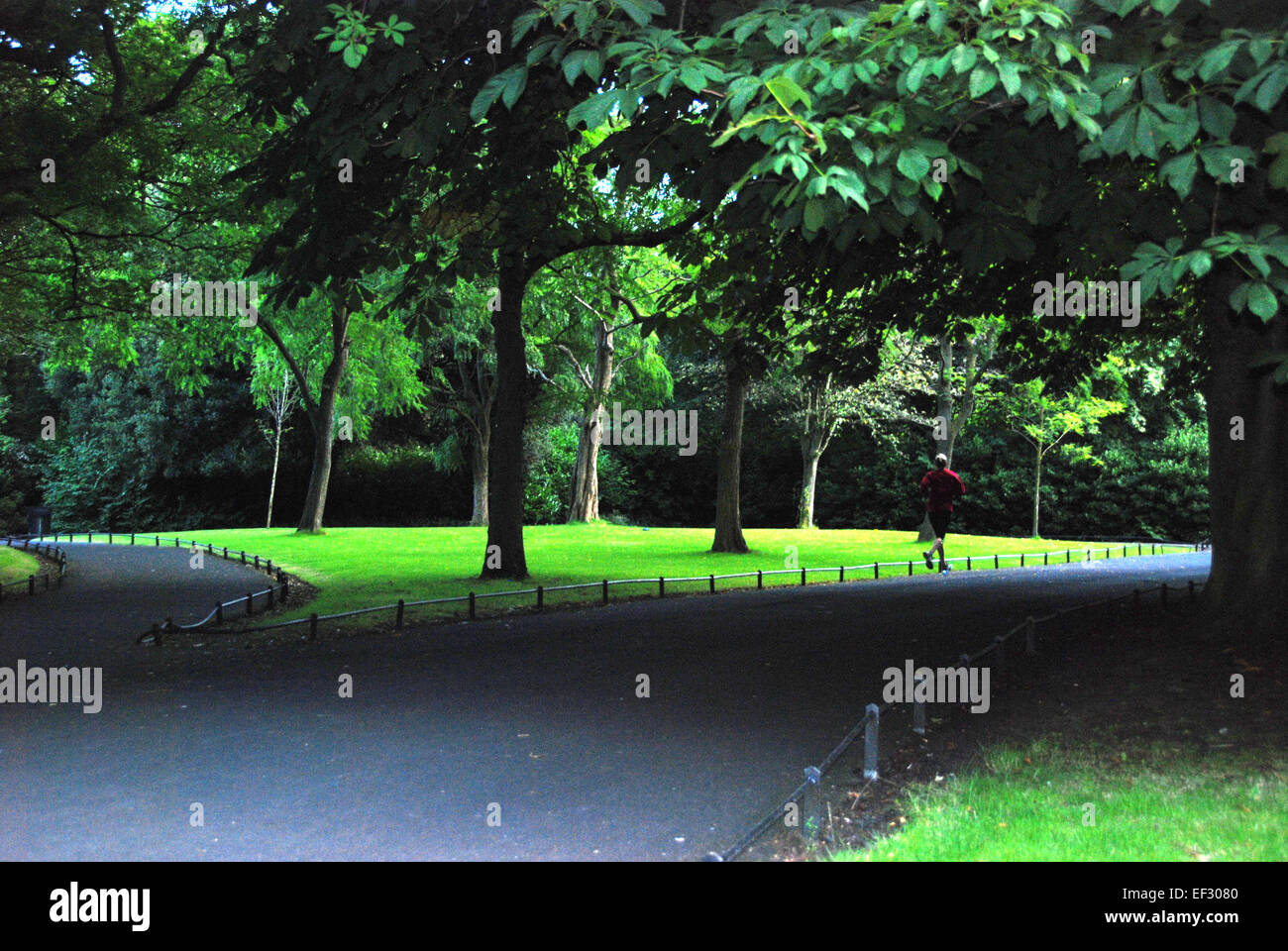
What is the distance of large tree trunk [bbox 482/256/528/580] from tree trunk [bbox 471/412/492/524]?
24.7 metres

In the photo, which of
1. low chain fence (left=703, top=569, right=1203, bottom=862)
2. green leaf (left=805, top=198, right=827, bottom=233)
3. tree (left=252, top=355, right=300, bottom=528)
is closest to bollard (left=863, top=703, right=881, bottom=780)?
low chain fence (left=703, top=569, right=1203, bottom=862)

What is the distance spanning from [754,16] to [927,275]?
30.5 feet

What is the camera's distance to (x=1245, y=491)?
11.3 metres

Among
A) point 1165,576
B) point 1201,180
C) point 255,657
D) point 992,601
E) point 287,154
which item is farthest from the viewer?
point 1165,576

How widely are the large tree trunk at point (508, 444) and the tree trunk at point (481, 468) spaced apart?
81.2 ft

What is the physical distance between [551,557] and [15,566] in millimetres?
12532

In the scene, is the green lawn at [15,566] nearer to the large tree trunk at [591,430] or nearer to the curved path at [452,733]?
the curved path at [452,733]

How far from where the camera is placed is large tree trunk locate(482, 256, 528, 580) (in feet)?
60.2

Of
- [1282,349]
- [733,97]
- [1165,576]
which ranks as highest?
[733,97]

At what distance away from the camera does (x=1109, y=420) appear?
4628 centimetres

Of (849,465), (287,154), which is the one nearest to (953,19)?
(287,154)

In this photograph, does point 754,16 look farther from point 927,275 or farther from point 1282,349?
point 927,275

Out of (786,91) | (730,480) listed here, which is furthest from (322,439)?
(786,91)

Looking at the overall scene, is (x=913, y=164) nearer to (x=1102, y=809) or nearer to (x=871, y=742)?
(x=871, y=742)
